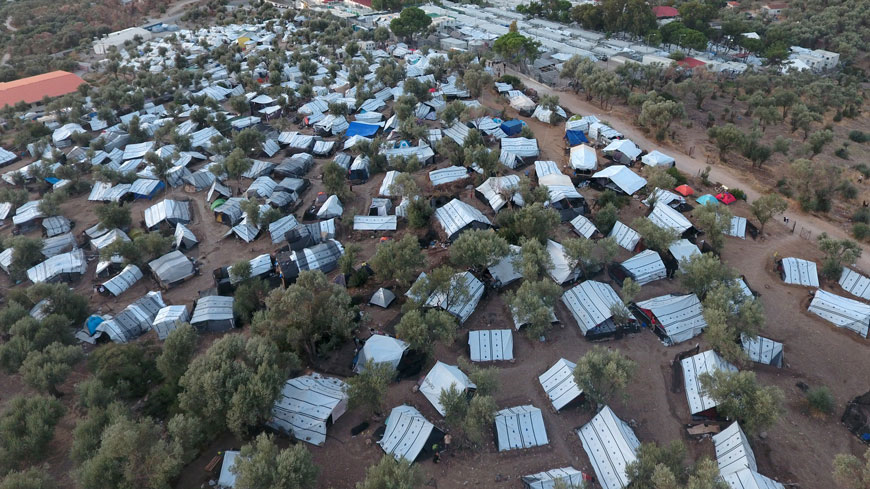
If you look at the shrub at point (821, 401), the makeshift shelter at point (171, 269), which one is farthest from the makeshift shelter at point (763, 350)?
the makeshift shelter at point (171, 269)

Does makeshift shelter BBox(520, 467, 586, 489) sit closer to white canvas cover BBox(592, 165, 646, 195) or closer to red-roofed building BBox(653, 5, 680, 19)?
white canvas cover BBox(592, 165, 646, 195)

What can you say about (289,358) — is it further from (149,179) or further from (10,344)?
(149,179)

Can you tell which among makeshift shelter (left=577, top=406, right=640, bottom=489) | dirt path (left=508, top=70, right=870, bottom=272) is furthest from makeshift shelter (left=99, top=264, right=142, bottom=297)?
dirt path (left=508, top=70, right=870, bottom=272)

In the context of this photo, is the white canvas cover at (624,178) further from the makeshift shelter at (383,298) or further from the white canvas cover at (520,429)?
the white canvas cover at (520,429)

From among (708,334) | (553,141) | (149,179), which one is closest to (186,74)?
(149,179)

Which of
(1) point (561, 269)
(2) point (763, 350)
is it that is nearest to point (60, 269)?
(1) point (561, 269)

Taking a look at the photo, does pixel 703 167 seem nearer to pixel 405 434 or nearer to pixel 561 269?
pixel 561 269
